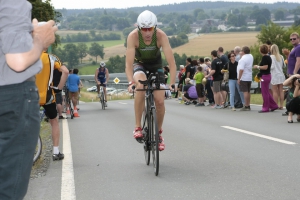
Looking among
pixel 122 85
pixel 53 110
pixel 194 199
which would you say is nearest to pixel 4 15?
pixel 194 199

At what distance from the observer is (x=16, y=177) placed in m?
3.31

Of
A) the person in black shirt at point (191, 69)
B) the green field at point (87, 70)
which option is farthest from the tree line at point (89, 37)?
the person in black shirt at point (191, 69)

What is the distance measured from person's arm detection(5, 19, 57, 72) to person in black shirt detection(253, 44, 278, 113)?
1412cm

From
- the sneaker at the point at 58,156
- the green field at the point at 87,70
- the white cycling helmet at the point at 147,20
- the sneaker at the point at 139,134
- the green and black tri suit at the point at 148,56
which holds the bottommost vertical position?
the green field at the point at 87,70

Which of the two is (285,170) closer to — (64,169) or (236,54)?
(64,169)

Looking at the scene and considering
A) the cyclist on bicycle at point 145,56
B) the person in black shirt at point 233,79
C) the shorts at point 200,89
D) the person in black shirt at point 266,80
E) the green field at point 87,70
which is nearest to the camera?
the cyclist on bicycle at point 145,56

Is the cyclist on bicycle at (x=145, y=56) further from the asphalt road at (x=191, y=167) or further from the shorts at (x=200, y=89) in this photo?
the shorts at (x=200, y=89)

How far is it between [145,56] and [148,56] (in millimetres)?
42

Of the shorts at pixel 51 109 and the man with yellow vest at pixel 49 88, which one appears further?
the shorts at pixel 51 109

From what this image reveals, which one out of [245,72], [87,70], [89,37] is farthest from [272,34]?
[245,72]

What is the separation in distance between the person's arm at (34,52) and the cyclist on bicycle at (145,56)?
459 cm

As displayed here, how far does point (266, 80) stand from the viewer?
17.4 m

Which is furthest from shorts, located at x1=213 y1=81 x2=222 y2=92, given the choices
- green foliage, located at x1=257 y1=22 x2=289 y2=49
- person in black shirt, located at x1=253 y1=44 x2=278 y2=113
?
green foliage, located at x1=257 y1=22 x2=289 y2=49

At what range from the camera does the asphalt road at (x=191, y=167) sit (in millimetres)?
6609
